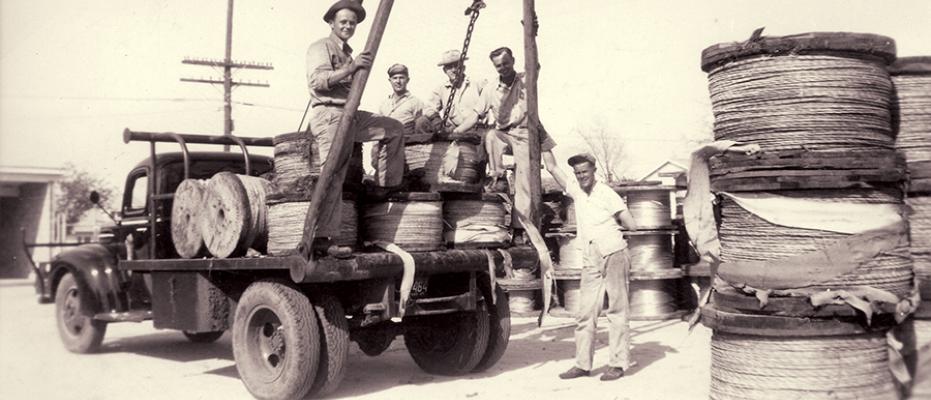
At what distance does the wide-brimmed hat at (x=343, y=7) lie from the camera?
7.31m

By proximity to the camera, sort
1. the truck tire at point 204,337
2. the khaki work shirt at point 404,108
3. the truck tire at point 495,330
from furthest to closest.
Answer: the truck tire at point 204,337 < the khaki work shirt at point 404,108 < the truck tire at point 495,330

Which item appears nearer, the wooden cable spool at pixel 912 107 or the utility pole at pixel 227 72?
the wooden cable spool at pixel 912 107

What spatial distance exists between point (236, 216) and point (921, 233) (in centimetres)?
525

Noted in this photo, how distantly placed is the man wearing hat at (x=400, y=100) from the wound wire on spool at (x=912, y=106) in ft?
18.1

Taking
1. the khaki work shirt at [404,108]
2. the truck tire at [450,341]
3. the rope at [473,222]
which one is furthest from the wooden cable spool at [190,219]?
the khaki work shirt at [404,108]

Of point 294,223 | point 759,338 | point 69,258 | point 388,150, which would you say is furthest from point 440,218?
point 69,258

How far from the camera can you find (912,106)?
5180mm

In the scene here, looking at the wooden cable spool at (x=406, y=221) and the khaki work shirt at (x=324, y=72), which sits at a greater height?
the khaki work shirt at (x=324, y=72)

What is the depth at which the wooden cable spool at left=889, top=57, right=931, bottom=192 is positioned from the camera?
5152 millimetres

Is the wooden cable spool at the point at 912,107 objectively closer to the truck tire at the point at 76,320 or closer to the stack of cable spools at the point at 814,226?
the stack of cable spools at the point at 814,226

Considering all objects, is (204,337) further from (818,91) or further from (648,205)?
(818,91)

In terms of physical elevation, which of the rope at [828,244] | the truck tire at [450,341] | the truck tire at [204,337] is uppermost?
the rope at [828,244]

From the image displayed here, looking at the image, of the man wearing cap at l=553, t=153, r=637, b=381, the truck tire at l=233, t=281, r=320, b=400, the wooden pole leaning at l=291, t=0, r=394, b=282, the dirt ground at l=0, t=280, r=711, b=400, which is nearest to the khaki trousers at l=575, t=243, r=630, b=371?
the man wearing cap at l=553, t=153, r=637, b=381

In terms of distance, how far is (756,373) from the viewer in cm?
482
